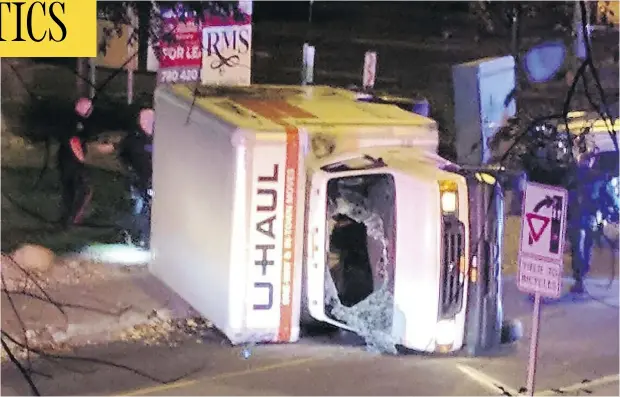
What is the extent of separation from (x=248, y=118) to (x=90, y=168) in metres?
3.98

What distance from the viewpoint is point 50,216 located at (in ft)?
32.2

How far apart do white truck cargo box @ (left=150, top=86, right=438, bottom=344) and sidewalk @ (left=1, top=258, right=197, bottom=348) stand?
0.36 m

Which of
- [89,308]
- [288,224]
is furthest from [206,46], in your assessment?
[89,308]

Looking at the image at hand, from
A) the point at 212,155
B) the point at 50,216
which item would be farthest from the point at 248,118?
the point at 50,216

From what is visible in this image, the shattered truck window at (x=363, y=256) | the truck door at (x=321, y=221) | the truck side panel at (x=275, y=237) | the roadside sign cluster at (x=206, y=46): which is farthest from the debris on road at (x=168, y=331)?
the roadside sign cluster at (x=206, y=46)

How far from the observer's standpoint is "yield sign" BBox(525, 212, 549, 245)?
17.1 ft

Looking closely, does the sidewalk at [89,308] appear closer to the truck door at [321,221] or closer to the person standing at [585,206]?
the truck door at [321,221]

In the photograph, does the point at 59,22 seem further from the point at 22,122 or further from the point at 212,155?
the point at 22,122

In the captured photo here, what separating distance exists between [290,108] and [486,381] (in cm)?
242

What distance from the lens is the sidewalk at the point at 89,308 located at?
22.6 ft

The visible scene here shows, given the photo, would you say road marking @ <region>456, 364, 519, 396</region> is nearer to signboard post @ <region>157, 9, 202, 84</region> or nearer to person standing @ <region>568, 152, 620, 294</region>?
person standing @ <region>568, 152, 620, 294</region>

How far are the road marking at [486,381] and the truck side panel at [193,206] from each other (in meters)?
1.65

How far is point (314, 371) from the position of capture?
251 inches

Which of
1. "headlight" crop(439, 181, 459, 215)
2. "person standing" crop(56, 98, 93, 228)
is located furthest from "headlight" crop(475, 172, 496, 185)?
"person standing" crop(56, 98, 93, 228)
